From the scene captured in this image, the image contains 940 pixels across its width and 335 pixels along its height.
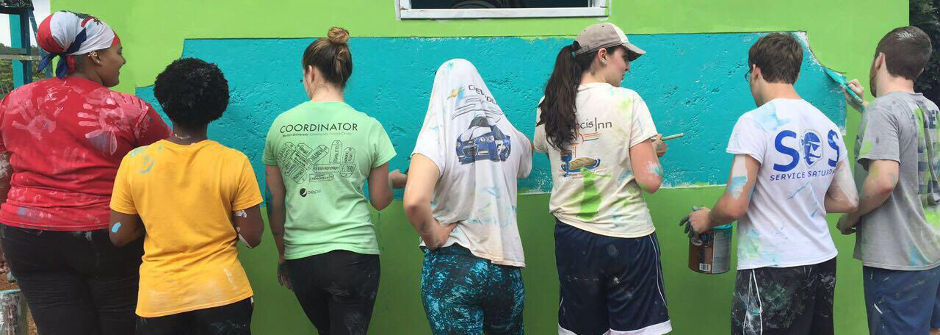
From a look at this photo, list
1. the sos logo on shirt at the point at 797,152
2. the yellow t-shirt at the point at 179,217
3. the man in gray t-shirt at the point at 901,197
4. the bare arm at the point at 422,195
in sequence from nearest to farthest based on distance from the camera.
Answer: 1. the yellow t-shirt at the point at 179,217
2. the bare arm at the point at 422,195
3. the sos logo on shirt at the point at 797,152
4. the man in gray t-shirt at the point at 901,197

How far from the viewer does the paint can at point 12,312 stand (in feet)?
9.43

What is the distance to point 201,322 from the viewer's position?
2.30m

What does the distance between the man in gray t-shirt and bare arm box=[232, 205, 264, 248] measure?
2.46 m

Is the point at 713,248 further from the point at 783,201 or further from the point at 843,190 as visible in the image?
the point at 843,190

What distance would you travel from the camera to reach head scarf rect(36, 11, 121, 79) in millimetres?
2500

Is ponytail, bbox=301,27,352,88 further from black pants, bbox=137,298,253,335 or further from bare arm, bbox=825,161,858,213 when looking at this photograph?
bare arm, bbox=825,161,858,213

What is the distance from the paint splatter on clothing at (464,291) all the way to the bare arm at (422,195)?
0.12 meters

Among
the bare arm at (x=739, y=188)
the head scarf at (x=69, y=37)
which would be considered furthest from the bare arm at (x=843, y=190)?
the head scarf at (x=69, y=37)

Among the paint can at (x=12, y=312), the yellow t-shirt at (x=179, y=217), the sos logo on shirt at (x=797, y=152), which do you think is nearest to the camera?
the yellow t-shirt at (x=179, y=217)

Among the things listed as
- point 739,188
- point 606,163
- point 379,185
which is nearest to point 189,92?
point 379,185

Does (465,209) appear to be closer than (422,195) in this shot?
No

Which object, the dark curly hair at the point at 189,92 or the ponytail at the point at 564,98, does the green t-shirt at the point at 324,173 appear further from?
the ponytail at the point at 564,98

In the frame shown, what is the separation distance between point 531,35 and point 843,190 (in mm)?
1629

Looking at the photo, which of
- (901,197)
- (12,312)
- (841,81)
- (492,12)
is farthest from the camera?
(841,81)
